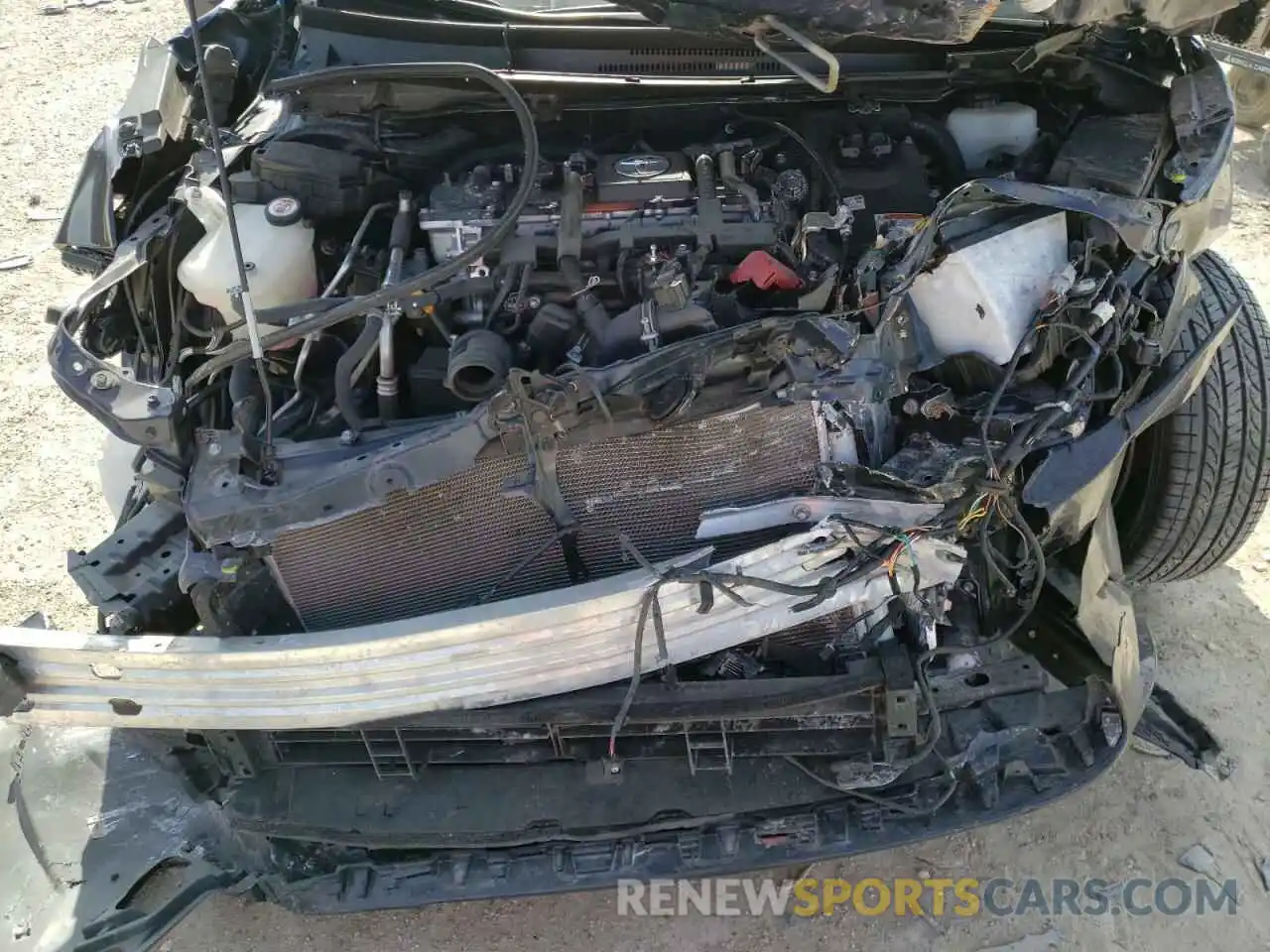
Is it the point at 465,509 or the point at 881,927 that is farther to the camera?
the point at 881,927

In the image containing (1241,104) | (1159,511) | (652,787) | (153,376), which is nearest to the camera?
(652,787)

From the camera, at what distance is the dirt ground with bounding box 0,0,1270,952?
281cm

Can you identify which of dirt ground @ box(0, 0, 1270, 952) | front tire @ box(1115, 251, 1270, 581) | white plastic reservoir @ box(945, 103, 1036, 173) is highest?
white plastic reservoir @ box(945, 103, 1036, 173)

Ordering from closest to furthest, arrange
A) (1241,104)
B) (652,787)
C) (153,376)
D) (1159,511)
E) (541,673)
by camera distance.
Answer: (541,673) < (652,787) < (153,376) < (1159,511) < (1241,104)

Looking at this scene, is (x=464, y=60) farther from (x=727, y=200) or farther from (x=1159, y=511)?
(x=1159, y=511)

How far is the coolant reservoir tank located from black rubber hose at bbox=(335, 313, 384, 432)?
335 millimetres

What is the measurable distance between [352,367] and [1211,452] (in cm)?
228

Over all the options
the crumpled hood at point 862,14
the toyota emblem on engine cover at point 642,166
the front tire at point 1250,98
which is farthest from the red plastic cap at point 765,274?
the front tire at point 1250,98

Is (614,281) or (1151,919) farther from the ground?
(614,281)

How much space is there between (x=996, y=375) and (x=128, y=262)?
2118mm

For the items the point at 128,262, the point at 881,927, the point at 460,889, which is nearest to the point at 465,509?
the point at 460,889

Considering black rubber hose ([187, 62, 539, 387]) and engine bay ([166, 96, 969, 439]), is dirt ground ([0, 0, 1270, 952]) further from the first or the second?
black rubber hose ([187, 62, 539, 387])

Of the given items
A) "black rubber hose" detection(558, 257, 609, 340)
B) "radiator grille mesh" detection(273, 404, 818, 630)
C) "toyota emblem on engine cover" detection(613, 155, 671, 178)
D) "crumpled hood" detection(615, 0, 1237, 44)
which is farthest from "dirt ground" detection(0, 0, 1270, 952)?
"crumpled hood" detection(615, 0, 1237, 44)

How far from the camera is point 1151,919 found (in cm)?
279
